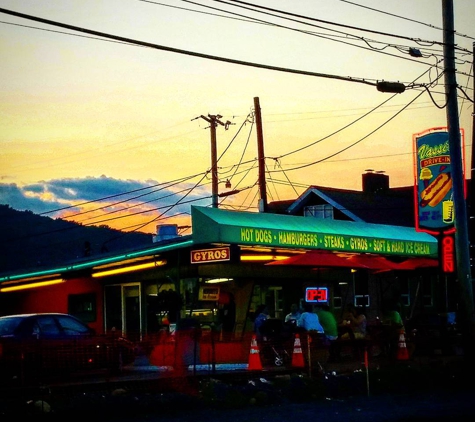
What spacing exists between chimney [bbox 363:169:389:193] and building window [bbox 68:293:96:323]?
26.2 metres

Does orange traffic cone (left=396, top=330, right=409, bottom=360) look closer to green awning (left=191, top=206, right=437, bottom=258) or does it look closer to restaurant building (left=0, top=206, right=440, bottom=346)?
restaurant building (left=0, top=206, right=440, bottom=346)

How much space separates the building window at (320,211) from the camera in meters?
45.0

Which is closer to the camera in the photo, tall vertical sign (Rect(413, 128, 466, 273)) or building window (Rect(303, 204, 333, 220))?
tall vertical sign (Rect(413, 128, 466, 273))

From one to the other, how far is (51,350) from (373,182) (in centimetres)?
4064

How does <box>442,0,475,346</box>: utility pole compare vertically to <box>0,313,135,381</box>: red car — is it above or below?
above

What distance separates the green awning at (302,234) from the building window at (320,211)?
1401 centimetres

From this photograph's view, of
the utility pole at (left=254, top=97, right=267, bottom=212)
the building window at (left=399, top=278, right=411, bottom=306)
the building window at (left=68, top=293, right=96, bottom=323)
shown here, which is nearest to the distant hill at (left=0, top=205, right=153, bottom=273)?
the utility pole at (left=254, top=97, right=267, bottom=212)

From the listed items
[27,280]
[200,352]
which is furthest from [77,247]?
[200,352]

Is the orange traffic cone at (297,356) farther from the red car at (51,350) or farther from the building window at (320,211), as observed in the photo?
the building window at (320,211)

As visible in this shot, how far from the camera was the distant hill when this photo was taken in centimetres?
9356

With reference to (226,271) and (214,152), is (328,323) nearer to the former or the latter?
(226,271)

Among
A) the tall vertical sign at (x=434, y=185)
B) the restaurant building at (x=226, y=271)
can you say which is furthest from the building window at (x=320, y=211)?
the tall vertical sign at (x=434, y=185)

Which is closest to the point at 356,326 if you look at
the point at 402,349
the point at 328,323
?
the point at 328,323

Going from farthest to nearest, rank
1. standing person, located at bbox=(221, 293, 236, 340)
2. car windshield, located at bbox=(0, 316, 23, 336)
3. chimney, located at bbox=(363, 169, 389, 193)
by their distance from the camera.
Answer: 1. chimney, located at bbox=(363, 169, 389, 193)
2. standing person, located at bbox=(221, 293, 236, 340)
3. car windshield, located at bbox=(0, 316, 23, 336)
